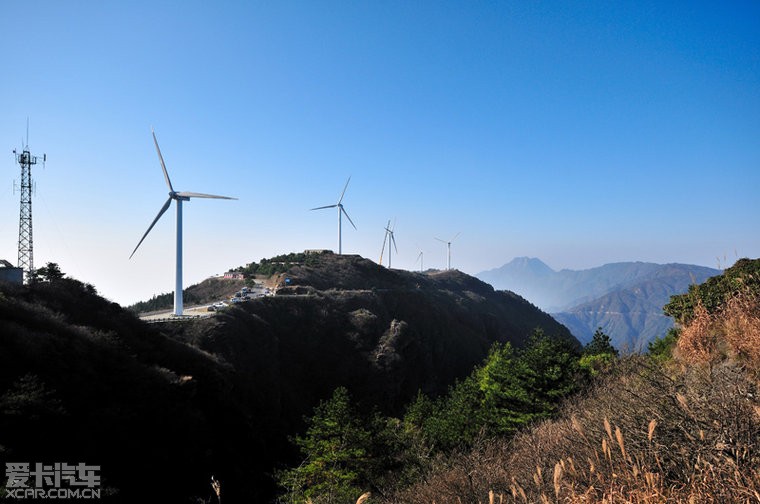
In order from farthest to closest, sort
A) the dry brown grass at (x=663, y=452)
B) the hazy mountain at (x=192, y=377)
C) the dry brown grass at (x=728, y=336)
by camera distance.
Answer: the hazy mountain at (x=192, y=377) → the dry brown grass at (x=728, y=336) → the dry brown grass at (x=663, y=452)

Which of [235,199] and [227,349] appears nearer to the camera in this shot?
[227,349]

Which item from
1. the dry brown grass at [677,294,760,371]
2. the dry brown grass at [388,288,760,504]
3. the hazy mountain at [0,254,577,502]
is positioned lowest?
the hazy mountain at [0,254,577,502]

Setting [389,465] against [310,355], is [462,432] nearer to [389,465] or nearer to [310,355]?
[389,465]

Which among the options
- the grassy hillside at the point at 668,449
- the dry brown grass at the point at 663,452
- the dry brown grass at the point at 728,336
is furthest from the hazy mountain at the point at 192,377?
the dry brown grass at the point at 728,336

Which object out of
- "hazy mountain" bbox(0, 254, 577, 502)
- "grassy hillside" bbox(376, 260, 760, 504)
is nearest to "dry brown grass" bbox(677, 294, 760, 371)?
"grassy hillside" bbox(376, 260, 760, 504)

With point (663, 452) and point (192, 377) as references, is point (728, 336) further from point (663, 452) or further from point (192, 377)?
point (192, 377)

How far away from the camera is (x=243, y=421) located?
3064cm

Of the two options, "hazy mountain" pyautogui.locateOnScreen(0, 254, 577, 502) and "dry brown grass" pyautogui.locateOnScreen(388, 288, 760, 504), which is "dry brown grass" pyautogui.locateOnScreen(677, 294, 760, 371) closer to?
"dry brown grass" pyautogui.locateOnScreen(388, 288, 760, 504)

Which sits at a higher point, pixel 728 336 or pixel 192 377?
pixel 728 336

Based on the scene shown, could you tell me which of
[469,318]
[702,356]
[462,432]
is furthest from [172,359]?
[469,318]

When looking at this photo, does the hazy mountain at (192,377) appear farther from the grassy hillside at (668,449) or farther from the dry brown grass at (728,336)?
the dry brown grass at (728,336)

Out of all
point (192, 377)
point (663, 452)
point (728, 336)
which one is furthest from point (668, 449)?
point (192, 377)

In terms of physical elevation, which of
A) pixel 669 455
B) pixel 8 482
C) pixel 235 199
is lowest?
pixel 8 482

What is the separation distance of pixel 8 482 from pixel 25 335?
11.4 m
